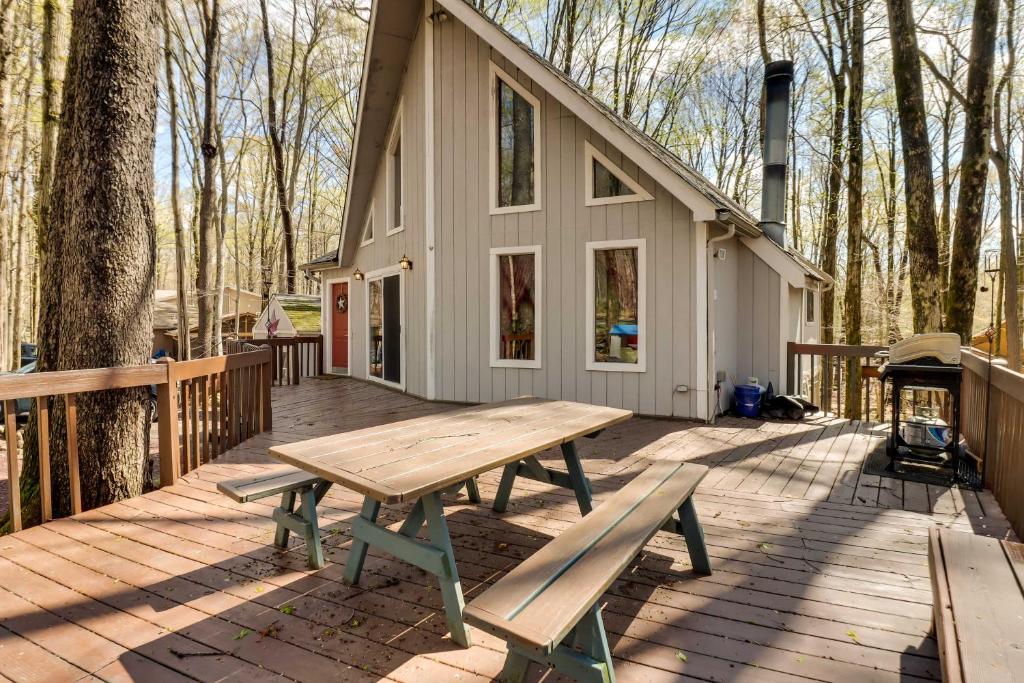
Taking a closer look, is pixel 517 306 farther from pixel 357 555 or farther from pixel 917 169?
pixel 357 555

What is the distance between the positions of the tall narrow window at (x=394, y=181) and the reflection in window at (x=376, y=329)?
1.12 m

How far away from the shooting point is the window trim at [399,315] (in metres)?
8.95

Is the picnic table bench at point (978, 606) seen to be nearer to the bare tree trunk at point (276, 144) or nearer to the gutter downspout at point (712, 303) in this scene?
the gutter downspout at point (712, 303)

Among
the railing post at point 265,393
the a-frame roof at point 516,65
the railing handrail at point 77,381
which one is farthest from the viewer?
the a-frame roof at point 516,65

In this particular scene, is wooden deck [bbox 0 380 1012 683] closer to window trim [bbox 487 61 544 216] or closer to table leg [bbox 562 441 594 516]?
table leg [bbox 562 441 594 516]

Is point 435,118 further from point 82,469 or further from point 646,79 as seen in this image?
point 646,79

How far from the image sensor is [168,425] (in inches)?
158

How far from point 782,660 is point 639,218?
5.54m

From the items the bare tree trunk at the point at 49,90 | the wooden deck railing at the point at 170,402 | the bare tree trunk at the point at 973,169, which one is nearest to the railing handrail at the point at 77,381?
the wooden deck railing at the point at 170,402

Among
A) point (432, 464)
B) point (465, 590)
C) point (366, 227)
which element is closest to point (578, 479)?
point (465, 590)

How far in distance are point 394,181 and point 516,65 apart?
11.1 feet

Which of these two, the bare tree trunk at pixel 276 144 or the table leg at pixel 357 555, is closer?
the table leg at pixel 357 555

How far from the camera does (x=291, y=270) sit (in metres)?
17.3

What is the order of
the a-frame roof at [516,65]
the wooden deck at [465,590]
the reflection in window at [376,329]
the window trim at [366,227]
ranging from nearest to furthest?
the wooden deck at [465,590], the a-frame roof at [516,65], the reflection in window at [376,329], the window trim at [366,227]
